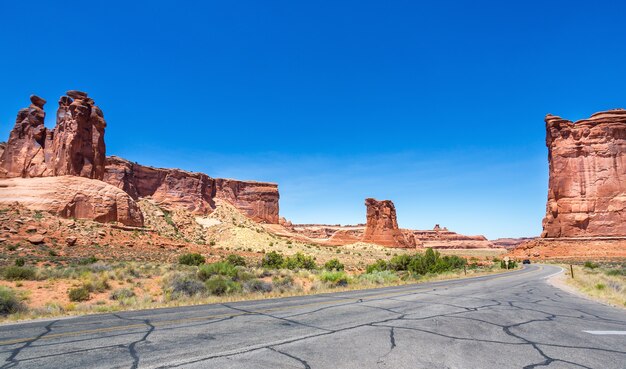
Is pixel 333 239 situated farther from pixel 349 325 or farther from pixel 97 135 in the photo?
pixel 349 325

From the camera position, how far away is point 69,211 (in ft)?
133

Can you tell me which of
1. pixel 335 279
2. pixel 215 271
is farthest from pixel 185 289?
pixel 335 279

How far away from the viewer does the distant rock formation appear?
46.1m

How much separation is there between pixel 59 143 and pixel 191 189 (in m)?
38.2

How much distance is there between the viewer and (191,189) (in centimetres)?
8388

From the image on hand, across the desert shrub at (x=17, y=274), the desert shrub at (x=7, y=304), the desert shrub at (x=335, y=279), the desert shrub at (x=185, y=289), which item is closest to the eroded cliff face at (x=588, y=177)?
the desert shrub at (x=335, y=279)

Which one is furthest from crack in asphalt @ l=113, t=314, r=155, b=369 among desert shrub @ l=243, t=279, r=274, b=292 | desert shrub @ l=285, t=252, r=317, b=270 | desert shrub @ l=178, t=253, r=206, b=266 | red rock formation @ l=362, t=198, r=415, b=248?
red rock formation @ l=362, t=198, r=415, b=248

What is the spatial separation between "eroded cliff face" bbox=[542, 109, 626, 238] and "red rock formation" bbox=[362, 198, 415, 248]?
3501 centimetres

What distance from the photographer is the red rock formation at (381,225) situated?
3824 inches

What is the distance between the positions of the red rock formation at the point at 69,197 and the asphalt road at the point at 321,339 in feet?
126

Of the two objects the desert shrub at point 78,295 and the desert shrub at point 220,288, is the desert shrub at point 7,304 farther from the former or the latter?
the desert shrub at point 220,288

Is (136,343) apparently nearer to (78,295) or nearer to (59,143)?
(78,295)

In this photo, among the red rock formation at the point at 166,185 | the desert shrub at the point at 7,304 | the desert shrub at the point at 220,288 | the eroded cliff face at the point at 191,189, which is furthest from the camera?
the red rock formation at the point at 166,185

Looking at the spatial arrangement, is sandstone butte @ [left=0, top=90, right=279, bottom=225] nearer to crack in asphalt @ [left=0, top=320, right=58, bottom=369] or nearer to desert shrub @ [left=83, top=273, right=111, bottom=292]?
desert shrub @ [left=83, top=273, right=111, bottom=292]
